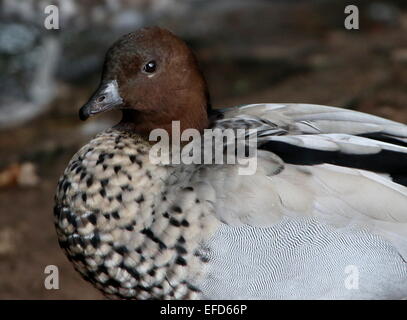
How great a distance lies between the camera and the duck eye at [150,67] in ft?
10.5

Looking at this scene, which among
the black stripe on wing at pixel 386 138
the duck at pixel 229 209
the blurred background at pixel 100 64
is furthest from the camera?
the blurred background at pixel 100 64

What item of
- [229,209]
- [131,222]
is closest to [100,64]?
[131,222]

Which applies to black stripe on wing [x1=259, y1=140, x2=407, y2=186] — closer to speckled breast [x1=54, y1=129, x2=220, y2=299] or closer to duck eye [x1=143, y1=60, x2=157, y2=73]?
→ speckled breast [x1=54, y1=129, x2=220, y2=299]

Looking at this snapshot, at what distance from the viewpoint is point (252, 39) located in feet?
24.2

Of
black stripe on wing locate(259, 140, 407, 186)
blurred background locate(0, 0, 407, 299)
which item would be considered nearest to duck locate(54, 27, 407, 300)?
black stripe on wing locate(259, 140, 407, 186)

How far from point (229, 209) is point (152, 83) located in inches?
25.4

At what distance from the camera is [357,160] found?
9.78ft

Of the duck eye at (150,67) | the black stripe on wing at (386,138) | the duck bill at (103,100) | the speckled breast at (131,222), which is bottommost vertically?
the speckled breast at (131,222)

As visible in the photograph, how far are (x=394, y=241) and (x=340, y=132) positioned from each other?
0.55 metres

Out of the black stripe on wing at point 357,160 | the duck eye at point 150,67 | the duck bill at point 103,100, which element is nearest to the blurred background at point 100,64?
the duck bill at point 103,100

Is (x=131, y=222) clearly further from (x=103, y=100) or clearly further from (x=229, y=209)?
(x=103, y=100)

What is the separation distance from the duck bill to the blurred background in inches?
58.8

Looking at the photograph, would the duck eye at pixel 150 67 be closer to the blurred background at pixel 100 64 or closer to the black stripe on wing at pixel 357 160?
the black stripe on wing at pixel 357 160

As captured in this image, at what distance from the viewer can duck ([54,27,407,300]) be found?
291cm
